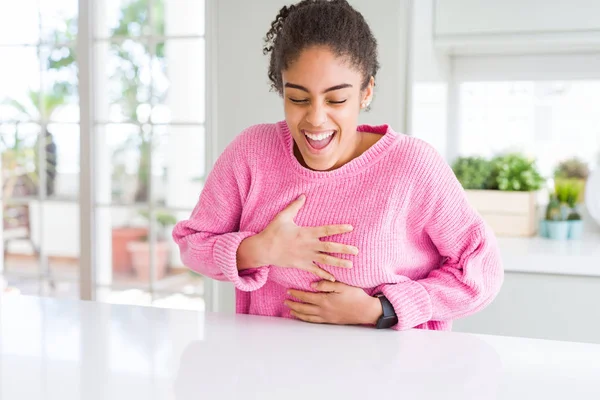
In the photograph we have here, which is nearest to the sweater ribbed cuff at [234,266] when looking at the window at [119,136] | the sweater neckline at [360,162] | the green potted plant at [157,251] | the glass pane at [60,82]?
the sweater neckline at [360,162]

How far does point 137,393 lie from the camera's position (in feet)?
2.79

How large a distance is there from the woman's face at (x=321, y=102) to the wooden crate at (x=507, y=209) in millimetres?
1407

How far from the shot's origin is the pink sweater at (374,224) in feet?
4.12

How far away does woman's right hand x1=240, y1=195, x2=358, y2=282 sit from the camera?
4.07ft

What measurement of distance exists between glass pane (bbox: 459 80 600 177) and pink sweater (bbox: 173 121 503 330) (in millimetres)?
1659

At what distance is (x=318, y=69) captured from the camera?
47.3 inches

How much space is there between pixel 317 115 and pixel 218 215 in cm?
33

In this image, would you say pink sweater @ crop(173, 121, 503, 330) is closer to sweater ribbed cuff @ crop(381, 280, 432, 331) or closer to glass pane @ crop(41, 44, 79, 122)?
sweater ribbed cuff @ crop(381, 280, 432, 331)

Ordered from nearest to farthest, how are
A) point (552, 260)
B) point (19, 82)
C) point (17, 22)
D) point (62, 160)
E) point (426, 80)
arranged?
point (552, 260) → point (426, 80) → point (17, 22) → point (19, 82) → point (62, 160)

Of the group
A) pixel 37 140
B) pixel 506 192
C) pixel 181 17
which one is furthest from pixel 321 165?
pixel 181 17

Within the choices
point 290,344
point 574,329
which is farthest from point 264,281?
point 574,329

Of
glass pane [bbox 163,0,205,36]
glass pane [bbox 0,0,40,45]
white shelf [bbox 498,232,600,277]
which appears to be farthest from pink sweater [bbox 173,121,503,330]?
glass pane [bbox 163,0,205,36]

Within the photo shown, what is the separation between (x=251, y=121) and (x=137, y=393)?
181 centimetres

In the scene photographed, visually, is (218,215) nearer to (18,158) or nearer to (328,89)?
(328,89)
